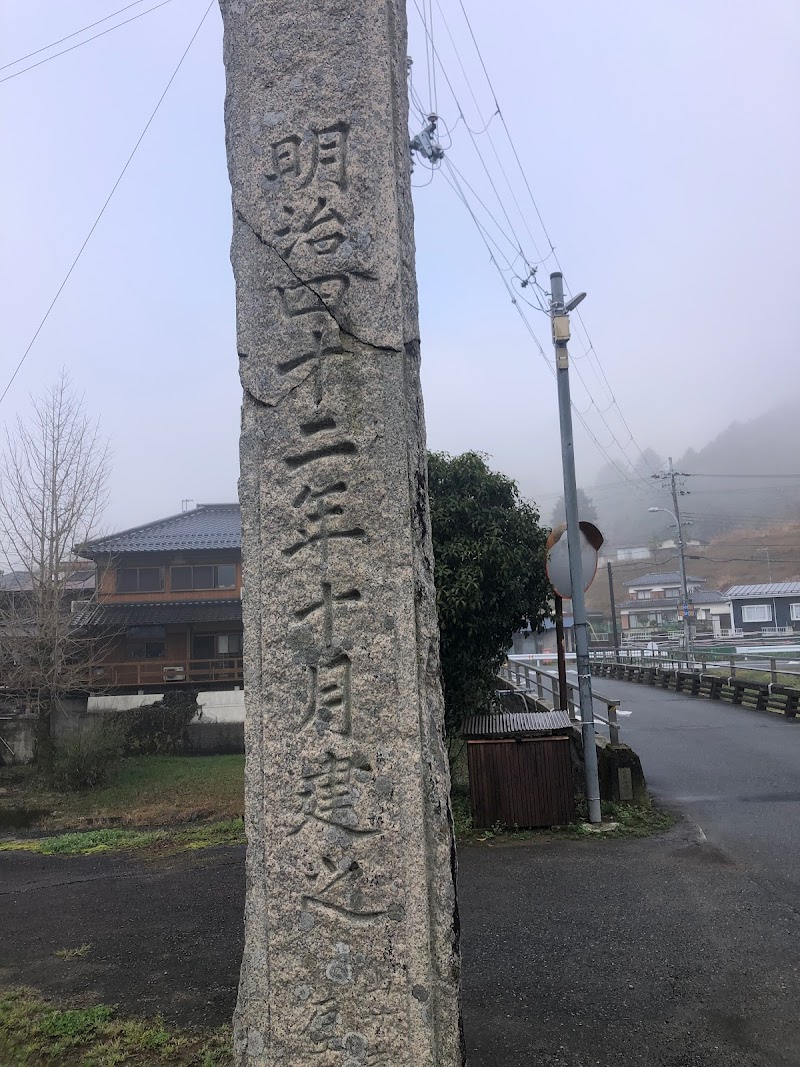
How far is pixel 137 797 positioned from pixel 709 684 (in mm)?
16178

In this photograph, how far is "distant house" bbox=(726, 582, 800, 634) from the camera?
1825 inches

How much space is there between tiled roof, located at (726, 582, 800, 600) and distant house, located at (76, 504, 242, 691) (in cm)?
3648

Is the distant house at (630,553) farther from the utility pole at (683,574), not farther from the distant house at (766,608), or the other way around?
the utility pole at (683,574)

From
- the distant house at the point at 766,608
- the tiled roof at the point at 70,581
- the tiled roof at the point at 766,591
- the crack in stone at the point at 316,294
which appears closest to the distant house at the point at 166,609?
the tiled roof at the point at 70,581

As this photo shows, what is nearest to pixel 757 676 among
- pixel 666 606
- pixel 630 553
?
pixel 666 606

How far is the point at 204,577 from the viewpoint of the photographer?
22.5 metres

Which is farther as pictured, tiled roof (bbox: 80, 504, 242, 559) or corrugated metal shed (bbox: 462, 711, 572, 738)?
tiled roof (bbox: 80, 504, 242, 559)

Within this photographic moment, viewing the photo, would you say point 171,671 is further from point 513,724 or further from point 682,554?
point 682,554

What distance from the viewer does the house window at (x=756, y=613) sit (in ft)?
156

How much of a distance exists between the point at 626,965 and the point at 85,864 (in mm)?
7030

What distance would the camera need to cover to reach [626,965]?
5.08 metres

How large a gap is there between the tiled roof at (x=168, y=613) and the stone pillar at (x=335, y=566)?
60.0 feet

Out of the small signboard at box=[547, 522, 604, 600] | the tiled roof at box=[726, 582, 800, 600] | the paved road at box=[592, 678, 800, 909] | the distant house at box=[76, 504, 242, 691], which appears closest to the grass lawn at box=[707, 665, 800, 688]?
the paved road at box=[592, 678, 800, 909]

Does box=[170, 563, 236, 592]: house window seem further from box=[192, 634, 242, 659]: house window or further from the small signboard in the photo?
the small signboard
